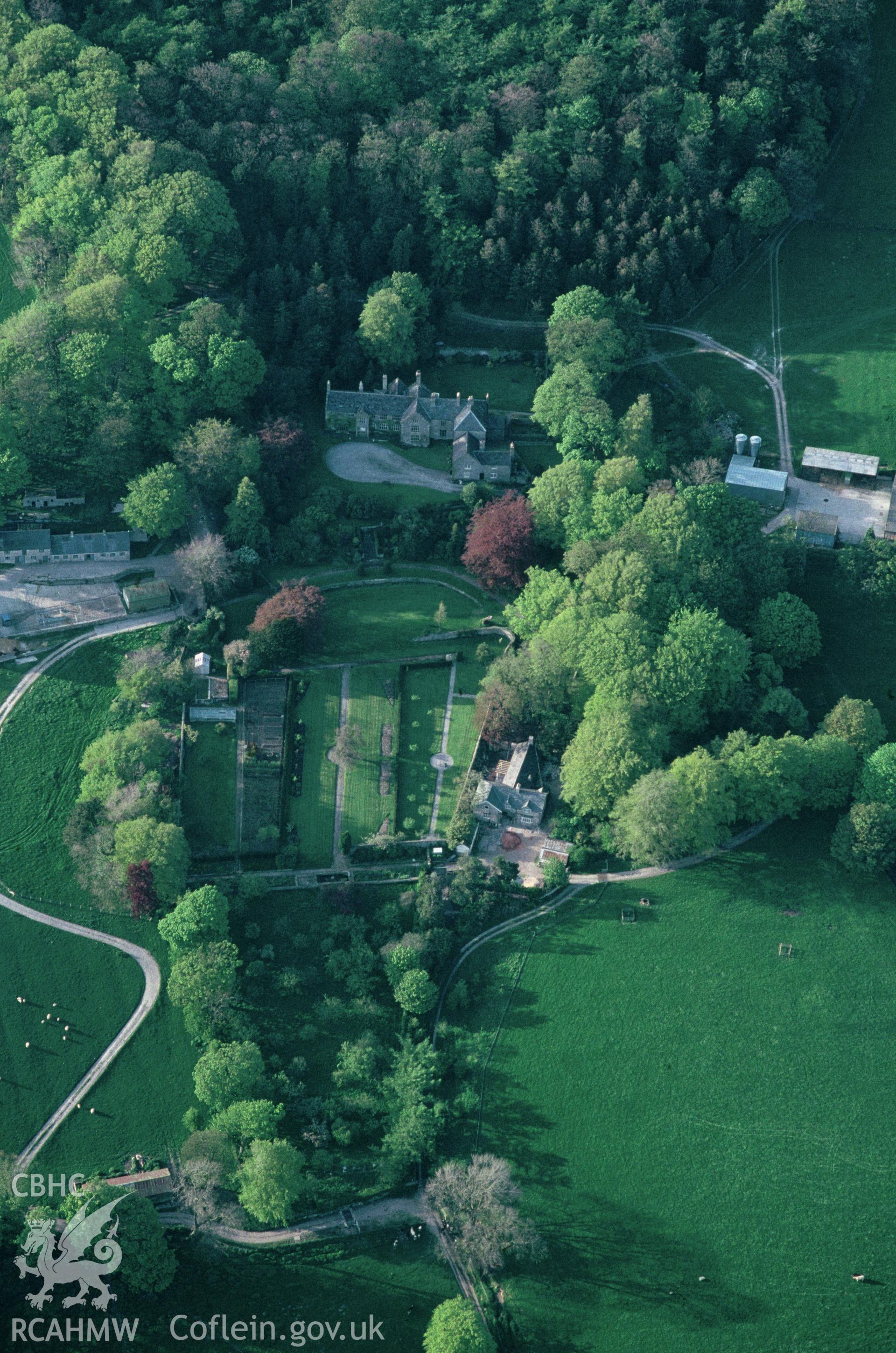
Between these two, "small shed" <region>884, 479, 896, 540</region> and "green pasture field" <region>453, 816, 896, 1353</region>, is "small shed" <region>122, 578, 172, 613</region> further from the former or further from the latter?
"small shed" <region>884, 479, 896, 540</region>

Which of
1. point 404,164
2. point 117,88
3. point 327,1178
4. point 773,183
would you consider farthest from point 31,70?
point 327,1178

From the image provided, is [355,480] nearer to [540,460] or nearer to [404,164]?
[540,460]

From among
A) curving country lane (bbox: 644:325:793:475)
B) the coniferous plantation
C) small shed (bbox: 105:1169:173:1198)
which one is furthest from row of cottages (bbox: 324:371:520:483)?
small shed (bbox: 105:1169:173:1198)

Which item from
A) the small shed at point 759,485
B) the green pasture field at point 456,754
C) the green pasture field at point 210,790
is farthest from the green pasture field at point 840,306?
the green pasture field at point 210,790

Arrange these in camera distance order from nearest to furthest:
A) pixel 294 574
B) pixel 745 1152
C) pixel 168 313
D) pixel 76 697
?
pixel 745 1152 < pixel 76 697 < pixel 294 574 < pixel 168 313

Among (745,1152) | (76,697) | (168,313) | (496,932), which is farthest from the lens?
(168,313)

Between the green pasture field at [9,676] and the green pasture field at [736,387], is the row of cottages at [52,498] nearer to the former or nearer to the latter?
the green pasture field at [9,676]
